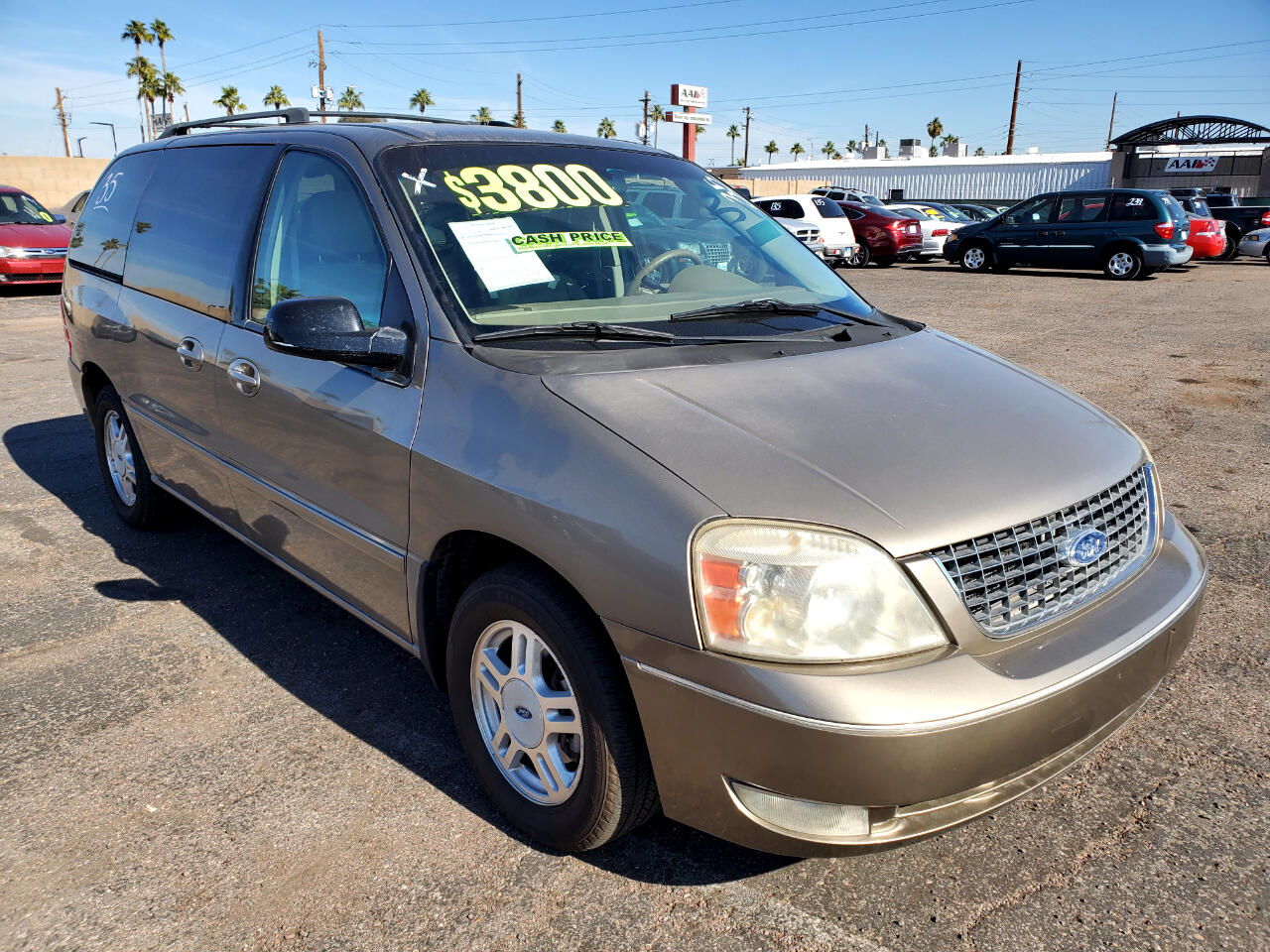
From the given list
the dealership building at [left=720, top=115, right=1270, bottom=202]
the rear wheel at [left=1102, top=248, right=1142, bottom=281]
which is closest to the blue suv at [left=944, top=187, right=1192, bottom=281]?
the rear wheel at [left=1102, top=248, right=1142, bottom=281]

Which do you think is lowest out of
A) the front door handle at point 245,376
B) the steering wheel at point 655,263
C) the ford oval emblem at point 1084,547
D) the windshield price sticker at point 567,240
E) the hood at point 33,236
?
the ford oval emblem at point 1084,547

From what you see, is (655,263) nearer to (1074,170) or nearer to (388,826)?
(388,826)

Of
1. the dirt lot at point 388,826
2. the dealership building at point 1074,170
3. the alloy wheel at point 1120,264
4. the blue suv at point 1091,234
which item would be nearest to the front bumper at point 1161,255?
the blue suv at point 1091,234

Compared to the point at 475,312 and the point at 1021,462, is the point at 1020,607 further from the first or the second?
the point at 475,312

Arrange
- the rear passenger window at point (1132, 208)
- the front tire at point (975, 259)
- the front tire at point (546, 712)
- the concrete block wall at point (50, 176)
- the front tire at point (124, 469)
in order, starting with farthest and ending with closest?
1. the concrete block wall at point (50, 176)
2. the front tire at point (975, 259)
3. the rear passenger window at point (1132, 208)
4. the front tire at point (124, 469)
5. the front tire at point (546, 712)

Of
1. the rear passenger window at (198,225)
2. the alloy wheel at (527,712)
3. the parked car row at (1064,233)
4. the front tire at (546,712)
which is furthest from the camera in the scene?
the parked car row at (1064,233)

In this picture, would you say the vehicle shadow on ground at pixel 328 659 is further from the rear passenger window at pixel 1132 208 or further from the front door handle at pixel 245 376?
the rear passenger window at pixel 1132 208

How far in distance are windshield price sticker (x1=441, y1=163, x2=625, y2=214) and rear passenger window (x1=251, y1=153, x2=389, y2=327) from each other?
1.01ft

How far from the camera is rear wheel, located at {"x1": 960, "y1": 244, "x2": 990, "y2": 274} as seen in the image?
2030 centimetres

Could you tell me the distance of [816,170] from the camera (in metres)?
60.5

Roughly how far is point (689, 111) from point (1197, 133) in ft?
75.6

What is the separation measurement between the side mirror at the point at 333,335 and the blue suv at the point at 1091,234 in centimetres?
1850

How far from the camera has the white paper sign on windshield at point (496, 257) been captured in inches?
105

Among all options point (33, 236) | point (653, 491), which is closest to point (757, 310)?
point (653, 491)
